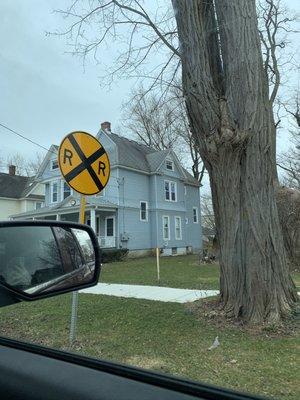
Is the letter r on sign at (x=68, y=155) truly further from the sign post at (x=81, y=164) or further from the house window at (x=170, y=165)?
the house window at (x=170, y=165)

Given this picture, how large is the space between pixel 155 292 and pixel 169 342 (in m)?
4.97

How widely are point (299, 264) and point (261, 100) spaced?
12.4 m

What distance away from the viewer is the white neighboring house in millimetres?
41237

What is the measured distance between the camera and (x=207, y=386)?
1.42 metres

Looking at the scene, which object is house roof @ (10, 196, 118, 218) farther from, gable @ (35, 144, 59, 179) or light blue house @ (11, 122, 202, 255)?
gable @ (35, 144, 59, 179)

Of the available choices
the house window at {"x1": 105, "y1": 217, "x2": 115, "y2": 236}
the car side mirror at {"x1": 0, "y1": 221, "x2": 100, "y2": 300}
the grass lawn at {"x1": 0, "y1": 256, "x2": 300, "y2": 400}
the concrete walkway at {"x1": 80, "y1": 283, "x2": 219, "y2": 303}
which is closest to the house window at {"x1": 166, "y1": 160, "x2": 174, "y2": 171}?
the house window at {"x1": 105, "y1": 217, "x2": 115, "y2": 236}

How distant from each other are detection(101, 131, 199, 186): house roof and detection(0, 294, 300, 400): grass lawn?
22.6 metres

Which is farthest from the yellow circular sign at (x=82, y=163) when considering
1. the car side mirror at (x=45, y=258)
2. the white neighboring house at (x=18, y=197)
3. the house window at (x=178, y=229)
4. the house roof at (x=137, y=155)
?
the white neighboring house at (x=18, y=197)

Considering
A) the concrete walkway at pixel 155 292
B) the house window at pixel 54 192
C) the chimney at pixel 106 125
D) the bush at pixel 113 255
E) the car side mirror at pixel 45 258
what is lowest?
the concrete walkway at pixel 155 292

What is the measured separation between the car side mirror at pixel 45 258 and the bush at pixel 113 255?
2378 centimetres

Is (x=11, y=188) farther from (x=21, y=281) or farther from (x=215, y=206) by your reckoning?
(x=21, y=281)

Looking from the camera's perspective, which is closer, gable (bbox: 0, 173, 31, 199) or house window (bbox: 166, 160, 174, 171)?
house window (bbox: 166, 160, 174, 171)

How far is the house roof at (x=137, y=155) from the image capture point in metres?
31.5

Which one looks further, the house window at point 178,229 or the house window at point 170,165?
the house window at point 178,229
